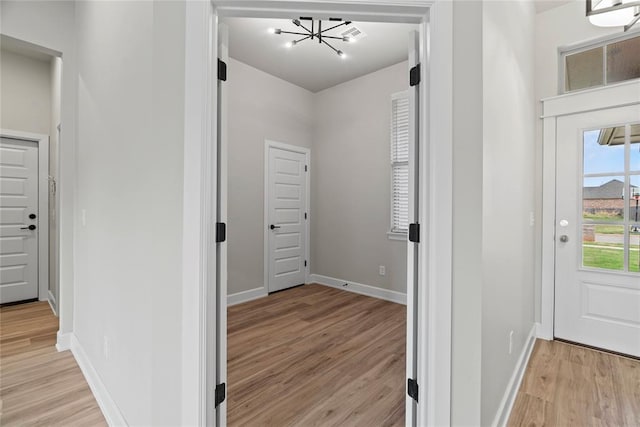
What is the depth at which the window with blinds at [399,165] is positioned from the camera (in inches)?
150

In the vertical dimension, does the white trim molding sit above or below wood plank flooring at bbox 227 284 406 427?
above

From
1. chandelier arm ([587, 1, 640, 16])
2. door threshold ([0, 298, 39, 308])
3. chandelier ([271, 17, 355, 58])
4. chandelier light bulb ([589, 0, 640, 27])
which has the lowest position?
door threshold ([0, 298, 39, 308])

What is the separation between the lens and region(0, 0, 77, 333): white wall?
238cm

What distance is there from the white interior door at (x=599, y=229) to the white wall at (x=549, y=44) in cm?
14

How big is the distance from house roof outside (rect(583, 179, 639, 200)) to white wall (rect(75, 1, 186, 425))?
3.19m

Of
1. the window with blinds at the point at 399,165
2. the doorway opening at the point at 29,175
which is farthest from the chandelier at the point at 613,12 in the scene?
the doorway opening at the point at 29,175

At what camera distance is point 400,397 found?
1913 millimetres

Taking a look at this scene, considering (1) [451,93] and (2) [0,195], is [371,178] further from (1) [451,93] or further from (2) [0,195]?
(2) [0,195]

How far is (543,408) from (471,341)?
1136 mm

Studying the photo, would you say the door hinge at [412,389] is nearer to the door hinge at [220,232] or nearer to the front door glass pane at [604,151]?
the door hinge at [220,232]

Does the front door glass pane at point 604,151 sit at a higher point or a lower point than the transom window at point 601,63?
lower

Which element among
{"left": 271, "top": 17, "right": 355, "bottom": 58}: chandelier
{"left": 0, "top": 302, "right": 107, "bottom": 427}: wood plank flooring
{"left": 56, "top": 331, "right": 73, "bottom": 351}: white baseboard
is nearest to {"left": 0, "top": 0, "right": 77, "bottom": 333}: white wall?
{"left": 56, "top": 331, "right": 73, "bottom": 351}: white baseboard

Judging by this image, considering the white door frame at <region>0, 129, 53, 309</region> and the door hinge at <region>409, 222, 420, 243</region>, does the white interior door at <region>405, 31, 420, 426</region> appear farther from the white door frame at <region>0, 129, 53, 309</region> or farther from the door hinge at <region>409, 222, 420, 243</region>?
the white door frame at <region>0, 129, 53, 309</region>

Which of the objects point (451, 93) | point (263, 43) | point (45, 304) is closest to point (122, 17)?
point (451, 93)
